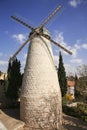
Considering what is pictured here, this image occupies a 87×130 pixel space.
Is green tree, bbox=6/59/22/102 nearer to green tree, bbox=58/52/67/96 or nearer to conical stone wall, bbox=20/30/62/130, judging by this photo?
green tree, bbox=58/52/67/96

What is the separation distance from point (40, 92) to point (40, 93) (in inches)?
3.2

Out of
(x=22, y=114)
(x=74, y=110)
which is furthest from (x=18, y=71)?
(x=22, y=114)

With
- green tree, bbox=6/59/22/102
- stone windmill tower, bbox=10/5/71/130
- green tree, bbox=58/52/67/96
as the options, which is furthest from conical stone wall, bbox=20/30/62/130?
green tree, bbox=58/52/67/96

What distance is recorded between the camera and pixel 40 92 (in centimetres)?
1664

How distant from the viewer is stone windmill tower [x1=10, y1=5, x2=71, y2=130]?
1664cm

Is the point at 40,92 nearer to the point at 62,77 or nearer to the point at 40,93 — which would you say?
the point at 40,93

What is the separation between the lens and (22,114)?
17.2 m

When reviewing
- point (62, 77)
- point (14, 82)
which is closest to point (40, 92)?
point (14, 82)

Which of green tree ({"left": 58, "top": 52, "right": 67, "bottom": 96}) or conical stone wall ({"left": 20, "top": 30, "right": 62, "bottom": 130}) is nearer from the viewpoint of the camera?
conical stone wall ({"left": 20, "top": 30, "right": 62, "bottom": 130})

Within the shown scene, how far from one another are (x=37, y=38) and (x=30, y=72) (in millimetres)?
3060

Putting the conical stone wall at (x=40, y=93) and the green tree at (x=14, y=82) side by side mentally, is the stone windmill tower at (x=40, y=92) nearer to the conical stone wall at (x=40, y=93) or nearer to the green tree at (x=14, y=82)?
the conical stone wall at (x=40, y=93)

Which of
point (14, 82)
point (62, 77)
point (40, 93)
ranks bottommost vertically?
point (40, 93)

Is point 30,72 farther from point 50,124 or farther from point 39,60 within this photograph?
point 50,124

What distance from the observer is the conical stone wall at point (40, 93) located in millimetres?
16641
